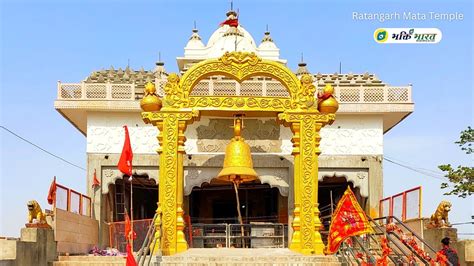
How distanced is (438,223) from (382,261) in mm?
2374

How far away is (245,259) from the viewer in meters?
12.8

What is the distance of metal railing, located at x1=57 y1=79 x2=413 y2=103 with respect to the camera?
1791cm

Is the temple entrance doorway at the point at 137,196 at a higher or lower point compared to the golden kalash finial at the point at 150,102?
lower

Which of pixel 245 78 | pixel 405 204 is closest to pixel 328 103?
pixel 245 78

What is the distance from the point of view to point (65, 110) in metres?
17.9

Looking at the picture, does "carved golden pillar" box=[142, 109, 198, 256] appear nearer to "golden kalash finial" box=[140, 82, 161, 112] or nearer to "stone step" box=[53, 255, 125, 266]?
"golden kalash finial" box=[140, 82, 161, 112]

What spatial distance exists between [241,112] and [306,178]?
7.04 ft

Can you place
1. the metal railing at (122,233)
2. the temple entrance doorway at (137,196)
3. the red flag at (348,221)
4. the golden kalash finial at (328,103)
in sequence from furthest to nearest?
the temple entrance doorway at (137,196) → the metal railing at (122,233) → the golden kalash finial at (328,103) → the red flag at (348,221)

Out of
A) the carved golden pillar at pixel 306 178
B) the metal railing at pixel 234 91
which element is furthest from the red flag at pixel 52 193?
the carved golden pillar at pixel 306 178

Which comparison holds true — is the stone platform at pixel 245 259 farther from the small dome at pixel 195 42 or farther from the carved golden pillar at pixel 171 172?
the small dome at pixel 195 42

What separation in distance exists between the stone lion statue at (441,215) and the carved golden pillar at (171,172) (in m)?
5.03

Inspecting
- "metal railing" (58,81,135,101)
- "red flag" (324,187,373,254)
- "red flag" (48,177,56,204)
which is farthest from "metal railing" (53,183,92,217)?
"red flag" (324,187,373,254)

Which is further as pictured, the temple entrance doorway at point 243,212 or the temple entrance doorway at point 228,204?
the temple entrance doorway at point 228,204

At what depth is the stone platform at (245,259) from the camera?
12.6 m
